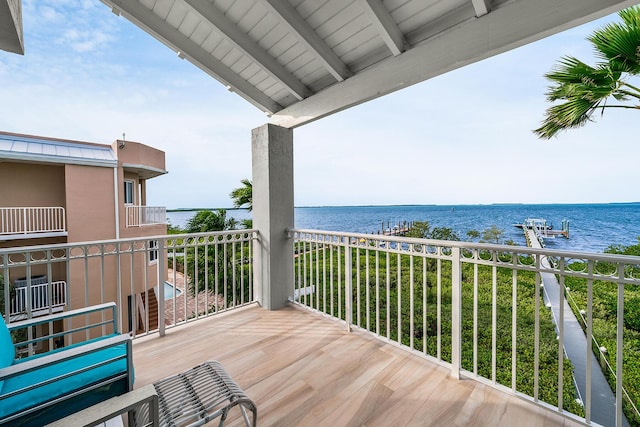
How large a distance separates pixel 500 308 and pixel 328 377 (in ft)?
27.9

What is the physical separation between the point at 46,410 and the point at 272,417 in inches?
45.0

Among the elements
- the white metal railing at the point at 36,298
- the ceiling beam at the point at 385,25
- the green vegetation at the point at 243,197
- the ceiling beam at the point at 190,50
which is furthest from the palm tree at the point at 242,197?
the ceiling beam at the point at 385,25

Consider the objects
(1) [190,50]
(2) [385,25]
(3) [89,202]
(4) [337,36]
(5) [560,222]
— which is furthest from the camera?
(5) [560,222]

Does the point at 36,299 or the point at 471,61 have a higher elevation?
the point at 471,61

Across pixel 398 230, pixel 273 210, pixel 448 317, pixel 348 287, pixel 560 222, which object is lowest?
pixel 448 317

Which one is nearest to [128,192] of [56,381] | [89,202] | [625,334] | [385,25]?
[89,202]

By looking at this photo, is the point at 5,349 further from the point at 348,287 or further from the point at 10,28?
the point at 348,287

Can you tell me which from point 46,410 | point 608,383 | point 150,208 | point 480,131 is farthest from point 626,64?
point 480,131

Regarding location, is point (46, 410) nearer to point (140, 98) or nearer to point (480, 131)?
point (140, 98)

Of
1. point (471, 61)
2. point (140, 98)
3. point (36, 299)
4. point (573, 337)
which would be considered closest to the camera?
point (471, 61)

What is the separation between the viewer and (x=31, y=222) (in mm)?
7523

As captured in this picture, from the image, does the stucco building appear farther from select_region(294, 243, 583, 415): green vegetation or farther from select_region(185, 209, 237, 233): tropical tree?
select_region(294, 243, 583, 415): green vegetation

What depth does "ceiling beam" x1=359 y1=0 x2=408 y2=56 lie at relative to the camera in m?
1.97

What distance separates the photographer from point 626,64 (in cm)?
241
